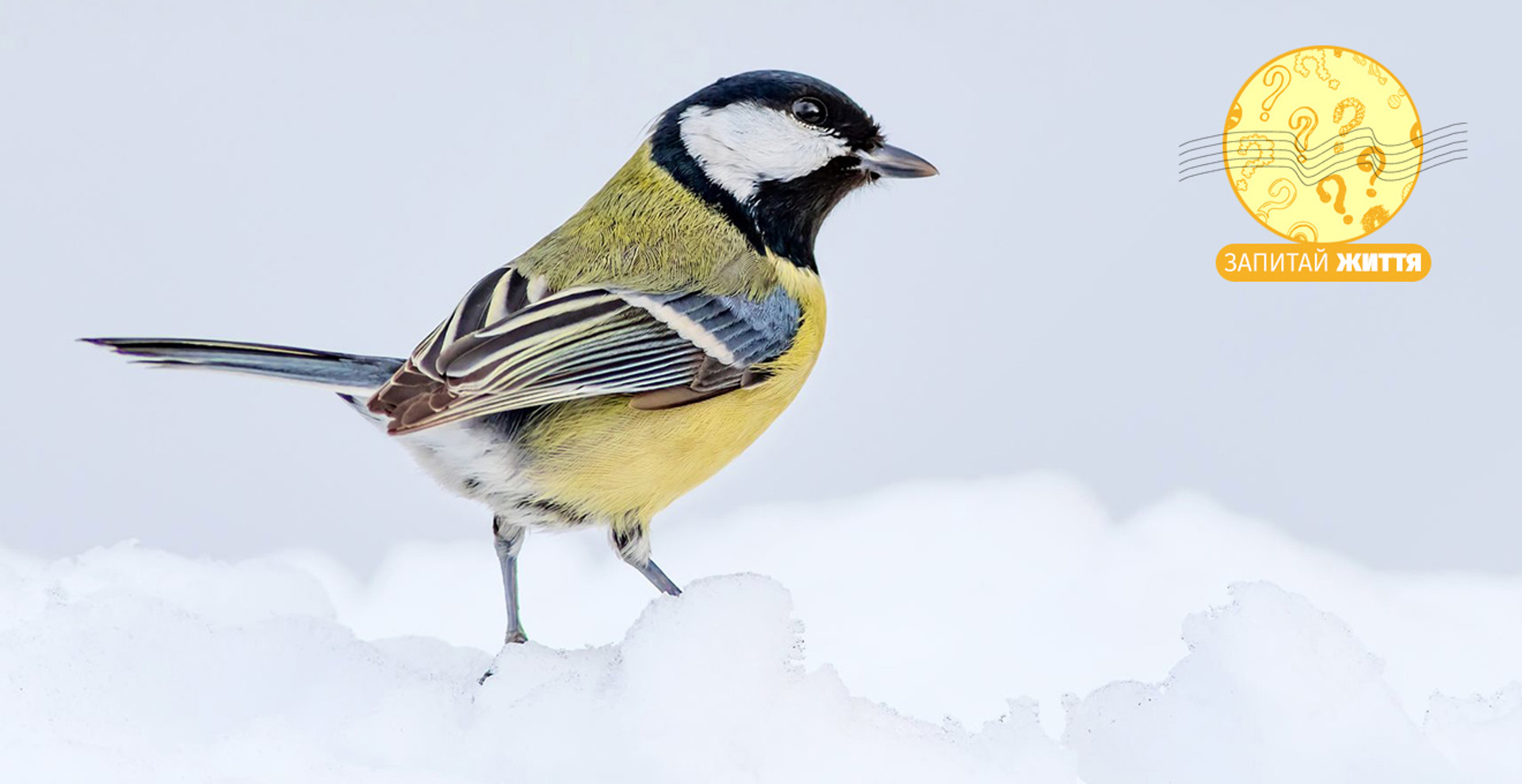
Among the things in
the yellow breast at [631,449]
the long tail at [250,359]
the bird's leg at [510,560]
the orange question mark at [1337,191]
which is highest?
the orange question mark at [1337,191]

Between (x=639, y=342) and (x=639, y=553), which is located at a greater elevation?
(x=639, y=342)

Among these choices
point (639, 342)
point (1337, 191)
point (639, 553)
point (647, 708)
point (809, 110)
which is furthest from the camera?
point (1337, 191)

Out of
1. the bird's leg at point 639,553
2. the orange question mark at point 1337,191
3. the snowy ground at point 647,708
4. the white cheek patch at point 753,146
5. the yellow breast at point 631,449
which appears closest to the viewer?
the snowy ground at point 647,708

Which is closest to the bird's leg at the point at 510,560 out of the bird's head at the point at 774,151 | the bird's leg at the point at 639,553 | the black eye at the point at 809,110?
the bird's leg at the point at 639,553

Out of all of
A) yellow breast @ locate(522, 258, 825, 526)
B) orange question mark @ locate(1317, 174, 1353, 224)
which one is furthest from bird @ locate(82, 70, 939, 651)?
orange question mark @ locate(1317, 174, 1353, 224)

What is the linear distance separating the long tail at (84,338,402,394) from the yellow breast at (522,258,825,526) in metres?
0.27

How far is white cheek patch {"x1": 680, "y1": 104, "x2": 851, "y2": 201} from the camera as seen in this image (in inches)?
98.5

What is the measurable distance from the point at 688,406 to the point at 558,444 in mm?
206

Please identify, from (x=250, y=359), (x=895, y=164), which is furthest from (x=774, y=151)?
(x=250, y=359)

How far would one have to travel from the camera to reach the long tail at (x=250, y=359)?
6.81 ft

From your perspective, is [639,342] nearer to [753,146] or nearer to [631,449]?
[631,449]

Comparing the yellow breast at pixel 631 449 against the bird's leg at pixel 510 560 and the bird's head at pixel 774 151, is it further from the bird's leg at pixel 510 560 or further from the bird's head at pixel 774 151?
the bird's head at pixel 774 151

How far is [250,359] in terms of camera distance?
2.10 meters

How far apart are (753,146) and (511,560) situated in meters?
0.80
